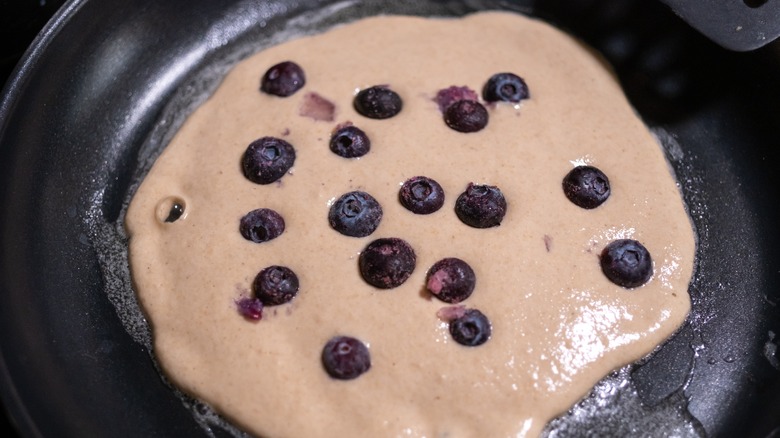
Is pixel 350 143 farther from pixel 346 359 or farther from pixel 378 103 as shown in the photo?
pixel 346 359

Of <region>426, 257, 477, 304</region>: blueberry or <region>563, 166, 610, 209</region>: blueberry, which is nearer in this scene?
<region>426, 257, 477, 304</region>: blueberry

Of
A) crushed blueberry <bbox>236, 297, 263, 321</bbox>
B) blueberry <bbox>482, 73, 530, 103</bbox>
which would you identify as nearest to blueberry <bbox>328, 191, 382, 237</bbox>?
crushed blueberry <bbox>236, 297, 263, 321</bbox>

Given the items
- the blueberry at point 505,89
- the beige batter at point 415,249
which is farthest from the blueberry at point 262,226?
the blueberry at point 505,89

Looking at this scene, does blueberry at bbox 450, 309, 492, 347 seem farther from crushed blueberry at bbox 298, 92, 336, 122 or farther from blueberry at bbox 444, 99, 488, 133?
crushed blueberry at bbox 298, 92, 336, 122

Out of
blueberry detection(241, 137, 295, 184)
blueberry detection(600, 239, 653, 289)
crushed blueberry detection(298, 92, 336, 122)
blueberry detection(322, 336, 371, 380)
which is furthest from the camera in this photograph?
crushed blueberry detection(298, 92, 336, 122)

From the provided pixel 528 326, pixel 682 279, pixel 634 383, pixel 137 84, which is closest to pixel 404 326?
pixel 528 326

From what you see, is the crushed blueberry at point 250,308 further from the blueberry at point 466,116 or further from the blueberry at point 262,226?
the blueberry at point 466,116

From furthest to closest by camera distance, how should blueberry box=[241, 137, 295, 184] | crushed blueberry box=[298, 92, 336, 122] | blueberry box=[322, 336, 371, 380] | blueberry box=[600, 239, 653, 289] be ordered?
crushed blueberry box=[298, 92, 336, 122]
blueberry box=[241, 137, 295, 184]
blueberry box=[600, 239, 653, 289]
blueberry box=[322, 336, 371, 380]
